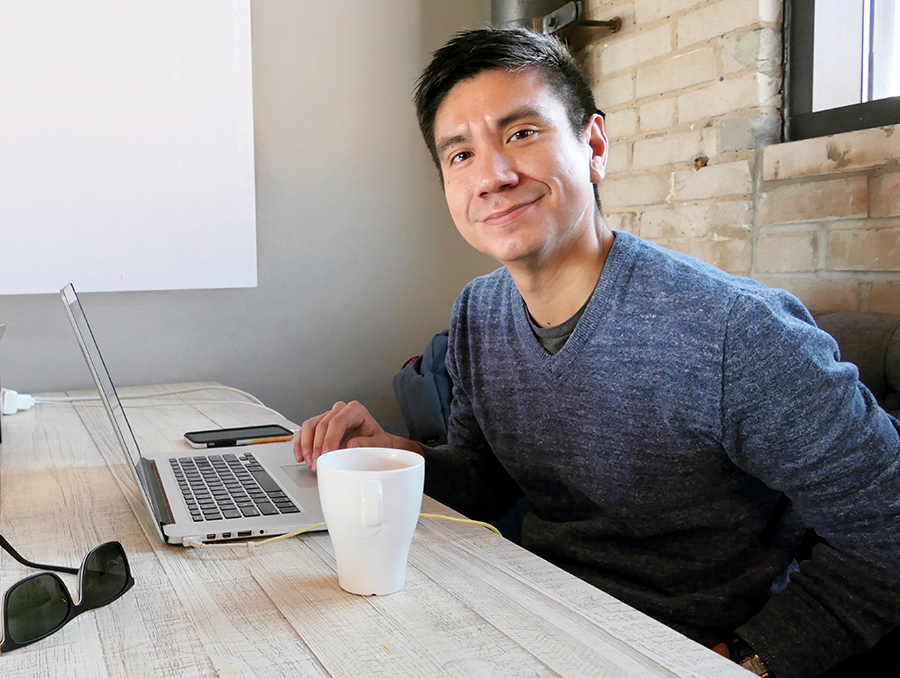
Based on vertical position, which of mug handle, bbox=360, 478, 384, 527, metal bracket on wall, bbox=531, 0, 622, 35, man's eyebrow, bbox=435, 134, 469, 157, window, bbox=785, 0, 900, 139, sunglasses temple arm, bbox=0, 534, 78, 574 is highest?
metal bracket on wall, bbox=531, 0, 622, 35

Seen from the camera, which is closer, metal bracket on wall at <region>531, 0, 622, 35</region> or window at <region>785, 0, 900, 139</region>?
window at <region>785, 0, 900, 139</region>

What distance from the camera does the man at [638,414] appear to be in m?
0.87

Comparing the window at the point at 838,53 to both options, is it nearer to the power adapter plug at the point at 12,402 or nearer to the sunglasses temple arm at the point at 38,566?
the sunglasses temple arm at the point at 38,566

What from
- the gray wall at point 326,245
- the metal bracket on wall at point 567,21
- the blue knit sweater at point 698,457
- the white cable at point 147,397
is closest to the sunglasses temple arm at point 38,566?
the blue knit sweater at point 698,457

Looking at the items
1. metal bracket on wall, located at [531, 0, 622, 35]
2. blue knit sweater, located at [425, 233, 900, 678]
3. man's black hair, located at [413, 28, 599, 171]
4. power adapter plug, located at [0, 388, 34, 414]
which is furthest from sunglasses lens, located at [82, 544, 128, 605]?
metal bracket on wall, located at [531, 0, 622, 35]

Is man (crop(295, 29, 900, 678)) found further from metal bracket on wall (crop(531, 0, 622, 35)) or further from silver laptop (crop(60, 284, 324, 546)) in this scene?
metal bracket on wall (crop(531, 0, 622, 35))

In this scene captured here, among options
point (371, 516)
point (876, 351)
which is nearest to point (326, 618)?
point (371, 516)

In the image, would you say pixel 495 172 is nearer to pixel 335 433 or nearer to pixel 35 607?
pixel 335 433

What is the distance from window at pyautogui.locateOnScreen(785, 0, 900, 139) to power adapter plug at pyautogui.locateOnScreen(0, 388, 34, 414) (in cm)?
174

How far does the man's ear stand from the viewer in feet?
3.92

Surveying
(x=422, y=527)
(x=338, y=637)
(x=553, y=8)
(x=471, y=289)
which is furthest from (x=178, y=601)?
(x=553, y=8)

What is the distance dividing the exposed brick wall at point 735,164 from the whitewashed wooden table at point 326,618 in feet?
3.58

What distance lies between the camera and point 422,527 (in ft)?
2.74

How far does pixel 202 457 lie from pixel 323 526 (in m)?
0.38
